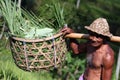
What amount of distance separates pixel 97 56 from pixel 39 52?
45cm

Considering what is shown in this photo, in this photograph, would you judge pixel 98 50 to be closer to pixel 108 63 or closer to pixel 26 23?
pixel 108 63

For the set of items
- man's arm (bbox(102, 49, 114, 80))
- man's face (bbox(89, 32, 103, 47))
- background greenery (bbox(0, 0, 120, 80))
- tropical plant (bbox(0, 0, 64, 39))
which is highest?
tropical plant (bbox(0, 0, 64, 39))

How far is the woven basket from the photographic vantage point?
3.83 metres

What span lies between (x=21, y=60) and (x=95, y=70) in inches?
23.4

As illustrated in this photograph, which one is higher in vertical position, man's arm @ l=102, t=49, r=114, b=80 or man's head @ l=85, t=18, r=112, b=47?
man's head @ l=85, t=18, r=112, b=47

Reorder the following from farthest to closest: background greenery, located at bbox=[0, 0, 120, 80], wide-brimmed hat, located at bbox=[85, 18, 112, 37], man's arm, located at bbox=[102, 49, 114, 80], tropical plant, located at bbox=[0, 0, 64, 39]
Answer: background greenery, located at bbox=[0, 0, 120, 80] → tropical plant, located at bbox=[0, 0, 64, 39] → man's arm, located at bbox=[102, 49, 114, 80] → wide-brimmed hat, located at bbox=[85, 18, 112, 37]

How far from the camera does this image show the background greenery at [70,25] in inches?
207

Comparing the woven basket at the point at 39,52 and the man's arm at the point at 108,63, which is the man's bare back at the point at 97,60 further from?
the woven basket at the point at 39,52

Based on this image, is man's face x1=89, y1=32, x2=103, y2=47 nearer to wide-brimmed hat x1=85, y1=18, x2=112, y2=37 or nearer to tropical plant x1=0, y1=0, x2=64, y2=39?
wide-brimmed hat x1=85, y1=18, x2=112, y2=37

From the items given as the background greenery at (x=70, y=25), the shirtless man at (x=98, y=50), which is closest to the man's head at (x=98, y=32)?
the shirtless man at (x=98, y=50)

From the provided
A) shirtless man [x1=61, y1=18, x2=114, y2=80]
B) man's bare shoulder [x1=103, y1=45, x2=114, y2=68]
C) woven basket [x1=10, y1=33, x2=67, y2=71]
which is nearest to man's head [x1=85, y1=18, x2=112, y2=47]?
shirtless man [x1=61, y1=18, x2=114, y2=80]

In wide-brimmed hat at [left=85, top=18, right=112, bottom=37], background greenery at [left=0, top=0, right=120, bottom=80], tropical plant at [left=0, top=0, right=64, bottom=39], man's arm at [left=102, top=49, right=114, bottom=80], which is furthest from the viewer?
background greenery at [left=0, top=0, right=120, bottom=80]

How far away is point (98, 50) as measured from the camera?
3840 millimetres

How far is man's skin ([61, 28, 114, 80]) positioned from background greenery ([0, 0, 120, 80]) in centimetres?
35
